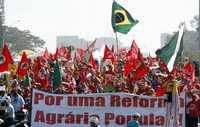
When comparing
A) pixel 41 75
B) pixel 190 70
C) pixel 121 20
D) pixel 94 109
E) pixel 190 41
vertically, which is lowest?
pixel 94 109

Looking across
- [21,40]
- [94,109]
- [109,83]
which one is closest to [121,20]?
[109,83]

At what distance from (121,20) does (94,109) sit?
6.53 m

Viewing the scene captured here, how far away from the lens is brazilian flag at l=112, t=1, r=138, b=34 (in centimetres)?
2759

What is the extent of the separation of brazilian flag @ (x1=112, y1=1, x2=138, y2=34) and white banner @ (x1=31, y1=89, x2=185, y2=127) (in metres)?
6.07

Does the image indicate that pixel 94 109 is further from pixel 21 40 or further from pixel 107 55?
pixel 21 40

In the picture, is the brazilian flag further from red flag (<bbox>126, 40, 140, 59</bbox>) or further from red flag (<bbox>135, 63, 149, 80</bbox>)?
red flag (<bbox>135, 63, 149, 80</bbox>)

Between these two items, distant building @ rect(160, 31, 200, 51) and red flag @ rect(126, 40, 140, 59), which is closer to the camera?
red flag @ rect(126, 40, 140, 59)

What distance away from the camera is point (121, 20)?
2770cm

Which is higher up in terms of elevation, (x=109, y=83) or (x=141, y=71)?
(x=141, y=71)

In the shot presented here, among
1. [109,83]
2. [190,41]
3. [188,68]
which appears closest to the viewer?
[109,83]

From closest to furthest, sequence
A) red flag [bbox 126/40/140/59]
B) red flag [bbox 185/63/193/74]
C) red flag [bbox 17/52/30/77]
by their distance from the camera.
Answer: red flag [bbox 185/63/193/74], red flag [bbox 17/52/30/77], red flag [bbox 126/40/140/59]

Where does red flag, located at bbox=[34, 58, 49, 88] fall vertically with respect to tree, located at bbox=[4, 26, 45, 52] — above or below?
below

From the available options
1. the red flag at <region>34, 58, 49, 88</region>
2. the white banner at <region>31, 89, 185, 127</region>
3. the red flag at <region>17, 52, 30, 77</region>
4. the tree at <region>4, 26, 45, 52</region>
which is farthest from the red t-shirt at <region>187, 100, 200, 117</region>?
the tree at <region>4, 26, 45, 52</region>

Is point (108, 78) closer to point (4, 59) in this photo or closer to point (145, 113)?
point (145, 113)
